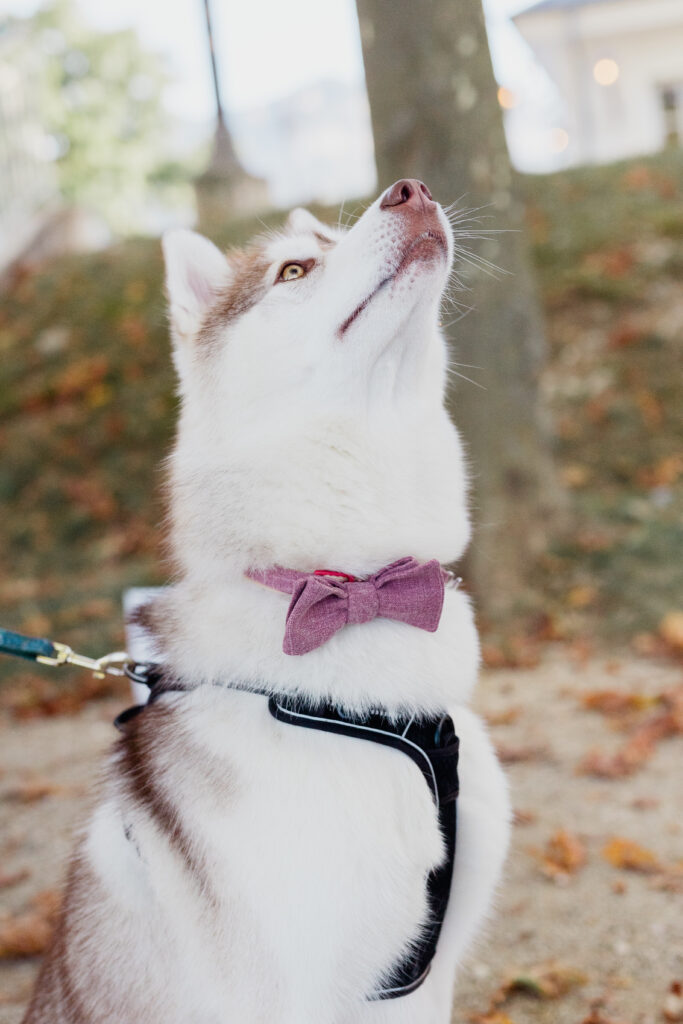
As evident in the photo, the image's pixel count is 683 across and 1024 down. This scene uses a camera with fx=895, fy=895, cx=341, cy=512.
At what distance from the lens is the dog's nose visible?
6.57 ft

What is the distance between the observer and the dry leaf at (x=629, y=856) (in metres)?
3.38

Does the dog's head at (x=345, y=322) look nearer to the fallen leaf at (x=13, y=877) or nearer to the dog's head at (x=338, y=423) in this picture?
the dog's head at (x=338, y=423)

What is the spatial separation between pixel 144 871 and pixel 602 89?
2339 cm

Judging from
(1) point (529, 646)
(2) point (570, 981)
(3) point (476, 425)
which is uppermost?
(3) point (476, 425)

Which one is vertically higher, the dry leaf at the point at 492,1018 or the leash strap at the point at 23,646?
the leash strap at the point at 23,646

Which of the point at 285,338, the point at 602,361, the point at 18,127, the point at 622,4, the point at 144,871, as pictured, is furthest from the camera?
the point at 622,4

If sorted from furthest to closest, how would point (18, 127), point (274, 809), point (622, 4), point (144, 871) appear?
point (622, 4), point (18, 127), point (144, 871), point (274, 809)

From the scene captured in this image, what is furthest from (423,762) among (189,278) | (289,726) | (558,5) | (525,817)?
(558,5)

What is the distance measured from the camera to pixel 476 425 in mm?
5363

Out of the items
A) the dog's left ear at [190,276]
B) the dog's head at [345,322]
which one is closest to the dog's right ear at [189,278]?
the dog's left ear at [190,276]

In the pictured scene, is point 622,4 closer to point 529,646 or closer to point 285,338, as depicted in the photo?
point 529,646

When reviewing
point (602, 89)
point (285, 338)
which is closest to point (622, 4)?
point (602, 89)

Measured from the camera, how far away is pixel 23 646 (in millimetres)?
2377

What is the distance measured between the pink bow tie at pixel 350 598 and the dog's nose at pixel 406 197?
80 cm
